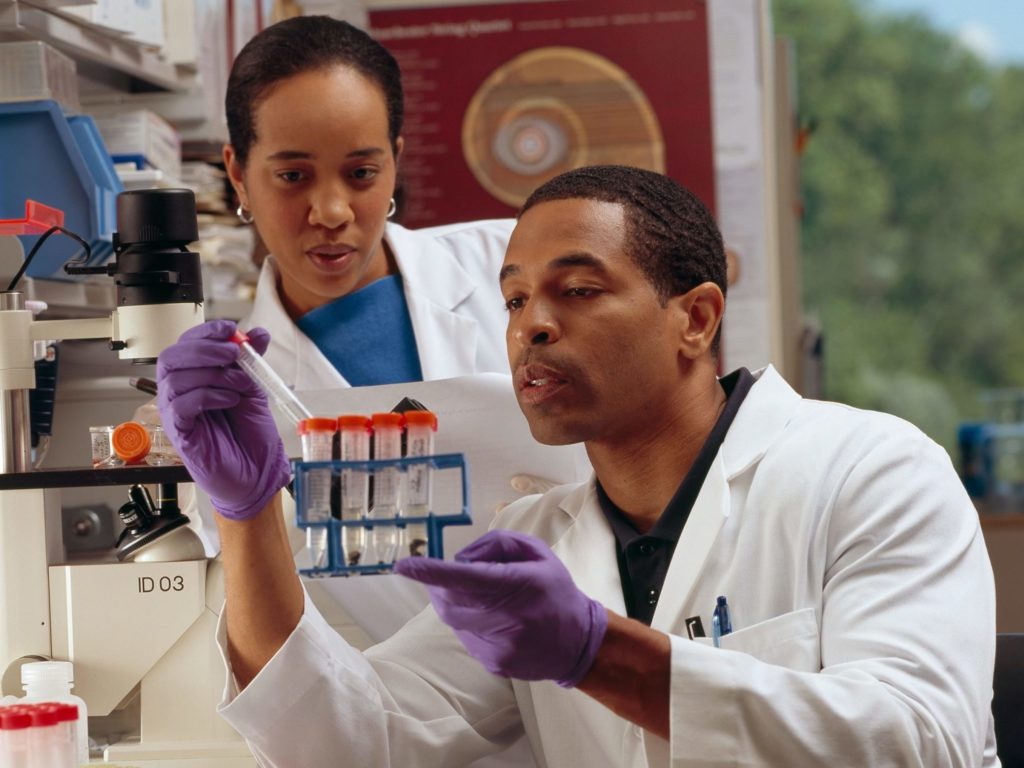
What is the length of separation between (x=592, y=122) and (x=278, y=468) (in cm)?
286

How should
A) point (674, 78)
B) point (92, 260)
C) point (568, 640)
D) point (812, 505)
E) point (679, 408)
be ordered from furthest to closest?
point (674, 78), point (92, 260), point (679, 408), point (812, 505), point (568, 640)

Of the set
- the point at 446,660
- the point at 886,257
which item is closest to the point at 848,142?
the point at 886,257

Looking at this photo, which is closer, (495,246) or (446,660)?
(446,660)

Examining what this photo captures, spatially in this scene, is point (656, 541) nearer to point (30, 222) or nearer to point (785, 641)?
point (785, 641)

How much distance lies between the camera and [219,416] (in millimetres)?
1256

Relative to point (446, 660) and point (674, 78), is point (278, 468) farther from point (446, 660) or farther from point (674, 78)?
point (674, 78)

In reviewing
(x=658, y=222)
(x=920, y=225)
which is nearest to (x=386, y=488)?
(x=658, y=222)

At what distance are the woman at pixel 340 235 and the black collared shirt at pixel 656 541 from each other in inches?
24.2

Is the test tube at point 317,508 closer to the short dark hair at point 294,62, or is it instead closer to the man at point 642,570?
the man at point 642,570

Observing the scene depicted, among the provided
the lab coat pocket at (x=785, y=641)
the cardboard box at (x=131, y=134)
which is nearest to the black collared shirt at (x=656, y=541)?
the lab coat pocket at (x=785, y=641)

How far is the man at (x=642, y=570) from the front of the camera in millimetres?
1173

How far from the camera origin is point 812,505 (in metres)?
1.38

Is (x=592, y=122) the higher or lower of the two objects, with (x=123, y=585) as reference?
higher

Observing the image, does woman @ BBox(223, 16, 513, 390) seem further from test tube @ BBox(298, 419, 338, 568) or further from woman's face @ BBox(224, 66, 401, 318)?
test tube @ BBox(298, 419, 338, 568)
